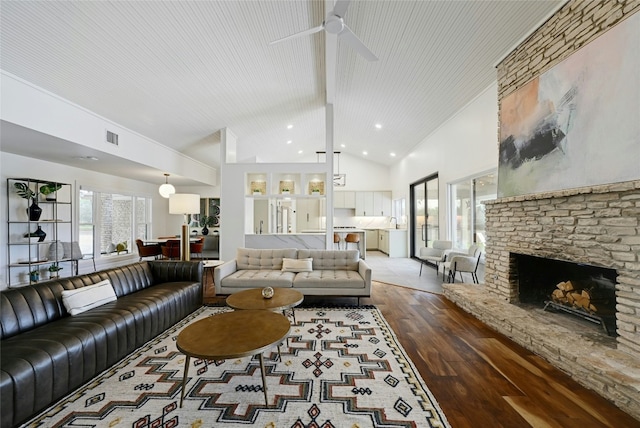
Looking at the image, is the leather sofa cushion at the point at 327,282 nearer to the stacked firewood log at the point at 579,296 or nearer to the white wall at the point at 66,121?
the stacked firewood log at the point at 579,296

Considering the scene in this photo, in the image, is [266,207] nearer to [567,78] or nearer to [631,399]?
[567,78]

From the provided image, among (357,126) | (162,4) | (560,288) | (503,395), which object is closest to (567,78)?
(560,288)

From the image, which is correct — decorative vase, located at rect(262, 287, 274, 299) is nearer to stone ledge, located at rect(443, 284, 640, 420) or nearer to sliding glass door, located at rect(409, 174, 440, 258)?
stone ledge, located at rect(443, 284, 640, 420)

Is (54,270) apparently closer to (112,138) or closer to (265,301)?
(112,138)

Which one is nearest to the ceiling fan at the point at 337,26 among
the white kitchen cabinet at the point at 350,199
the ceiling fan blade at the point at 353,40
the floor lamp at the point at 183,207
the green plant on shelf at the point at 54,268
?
the ceiling fan blade at the point at 353,40

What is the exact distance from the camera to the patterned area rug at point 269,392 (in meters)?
1.71

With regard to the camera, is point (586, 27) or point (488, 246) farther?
point (488, 246)

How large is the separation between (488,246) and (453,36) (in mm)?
2835

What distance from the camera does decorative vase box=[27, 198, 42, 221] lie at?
451 centimetres

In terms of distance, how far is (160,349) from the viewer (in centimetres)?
260

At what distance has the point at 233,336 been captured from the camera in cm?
199

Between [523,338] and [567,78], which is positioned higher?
[567,78]

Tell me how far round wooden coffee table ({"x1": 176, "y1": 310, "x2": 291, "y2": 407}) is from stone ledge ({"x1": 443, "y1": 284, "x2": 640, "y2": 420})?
7.36 feet

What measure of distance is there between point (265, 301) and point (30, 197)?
4.72 meters
